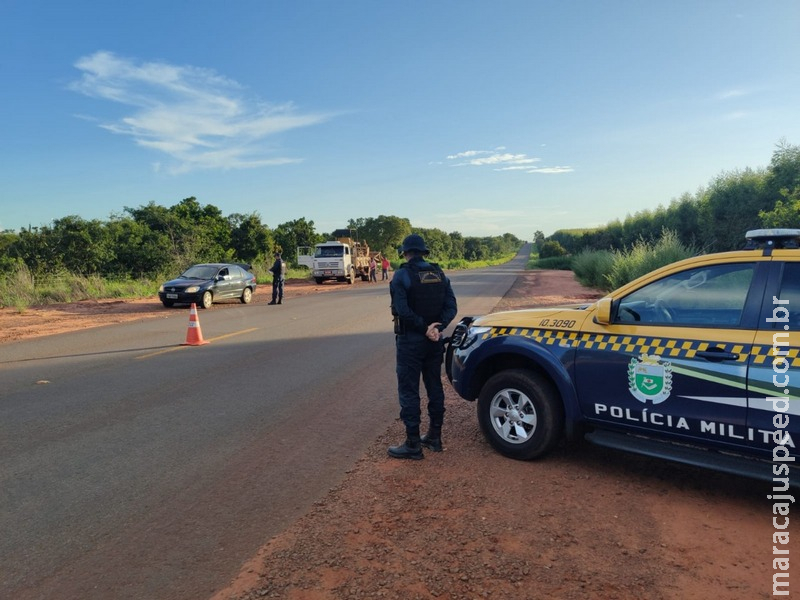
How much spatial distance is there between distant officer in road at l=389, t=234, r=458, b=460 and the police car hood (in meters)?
0.38

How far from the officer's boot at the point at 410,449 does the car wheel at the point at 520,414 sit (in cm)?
61

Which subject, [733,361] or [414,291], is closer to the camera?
[733,361]

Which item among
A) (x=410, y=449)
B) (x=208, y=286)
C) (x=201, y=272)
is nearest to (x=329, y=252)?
(x=201, y=272)

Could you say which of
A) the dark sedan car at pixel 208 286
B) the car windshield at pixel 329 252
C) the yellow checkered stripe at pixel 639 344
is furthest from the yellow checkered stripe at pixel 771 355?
the car windshield at pixel 329 252

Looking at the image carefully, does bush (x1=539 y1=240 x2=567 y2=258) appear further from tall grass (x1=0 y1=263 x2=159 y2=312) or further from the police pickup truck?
the police pickup truck

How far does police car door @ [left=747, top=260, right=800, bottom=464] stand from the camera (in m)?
3.32

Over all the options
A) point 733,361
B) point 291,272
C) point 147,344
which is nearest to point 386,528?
point 733,361

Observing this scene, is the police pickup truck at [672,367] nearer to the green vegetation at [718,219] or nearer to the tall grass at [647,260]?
the green vegetation at [718,219]

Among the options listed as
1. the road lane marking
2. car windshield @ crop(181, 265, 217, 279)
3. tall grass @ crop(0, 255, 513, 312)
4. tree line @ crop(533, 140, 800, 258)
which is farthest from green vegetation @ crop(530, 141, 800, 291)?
tall grass @ crop(0, 255, 513, 312)

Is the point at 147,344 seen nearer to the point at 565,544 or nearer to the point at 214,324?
the point at 214,324

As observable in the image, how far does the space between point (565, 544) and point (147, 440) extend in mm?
3964

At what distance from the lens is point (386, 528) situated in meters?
3.53

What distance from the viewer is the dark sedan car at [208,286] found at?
18.2m

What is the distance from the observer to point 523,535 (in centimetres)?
342
